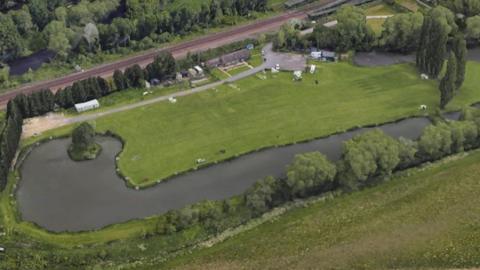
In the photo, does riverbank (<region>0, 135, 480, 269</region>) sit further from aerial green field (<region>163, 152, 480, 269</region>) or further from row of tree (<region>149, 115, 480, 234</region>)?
row of tree (<region>149, 115, 480, 234</region>)

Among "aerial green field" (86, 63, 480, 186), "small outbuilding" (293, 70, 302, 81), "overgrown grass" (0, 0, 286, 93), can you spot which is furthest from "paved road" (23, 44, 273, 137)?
"overgrown grass" (0, 0, 286, 93)

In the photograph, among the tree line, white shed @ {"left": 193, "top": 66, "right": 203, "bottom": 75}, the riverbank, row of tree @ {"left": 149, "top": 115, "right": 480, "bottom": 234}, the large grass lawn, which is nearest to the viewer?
the riverbank

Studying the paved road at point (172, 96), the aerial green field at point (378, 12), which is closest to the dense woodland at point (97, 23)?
the paved road at point (172, 96)

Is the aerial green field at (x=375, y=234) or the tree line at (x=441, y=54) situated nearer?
the aerial green field at (x=375, y=234)

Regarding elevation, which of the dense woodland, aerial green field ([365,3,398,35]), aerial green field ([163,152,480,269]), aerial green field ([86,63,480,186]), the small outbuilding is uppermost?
the dense woodland

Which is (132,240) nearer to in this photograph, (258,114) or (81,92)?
(258,114)

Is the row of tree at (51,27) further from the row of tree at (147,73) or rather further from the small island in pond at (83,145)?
the small island in pond at (83,145)

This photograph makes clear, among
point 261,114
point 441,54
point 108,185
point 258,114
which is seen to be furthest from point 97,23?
point 441,54
